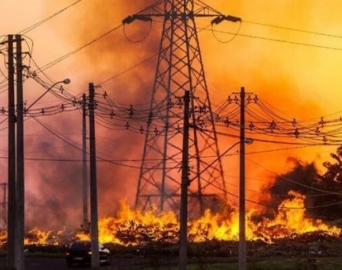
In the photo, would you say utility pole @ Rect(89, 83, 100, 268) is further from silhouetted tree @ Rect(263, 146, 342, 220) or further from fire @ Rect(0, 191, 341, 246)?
silhouetted tree @ Rect(263, 146, 342, 220)

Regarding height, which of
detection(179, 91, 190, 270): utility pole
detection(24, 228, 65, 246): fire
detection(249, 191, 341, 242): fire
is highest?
detection(179, 91, 190, 270): utility pole

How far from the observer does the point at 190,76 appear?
52.2 m

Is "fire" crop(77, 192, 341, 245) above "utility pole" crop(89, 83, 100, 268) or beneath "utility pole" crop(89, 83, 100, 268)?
beneath

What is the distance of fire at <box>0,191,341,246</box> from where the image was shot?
58.6 meters

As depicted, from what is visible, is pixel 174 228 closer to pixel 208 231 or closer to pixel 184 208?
pixel 208 231

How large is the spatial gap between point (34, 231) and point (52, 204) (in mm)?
8354

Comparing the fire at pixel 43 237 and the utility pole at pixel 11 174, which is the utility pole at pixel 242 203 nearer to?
the utility pole at pixel 11 174

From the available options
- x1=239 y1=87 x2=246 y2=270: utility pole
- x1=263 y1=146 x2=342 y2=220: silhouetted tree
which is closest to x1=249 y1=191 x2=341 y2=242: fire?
x1=263 y1=146 x2=342 y2=220: silhouetted tree

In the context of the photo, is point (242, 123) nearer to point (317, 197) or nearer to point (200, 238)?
point (200, 238)

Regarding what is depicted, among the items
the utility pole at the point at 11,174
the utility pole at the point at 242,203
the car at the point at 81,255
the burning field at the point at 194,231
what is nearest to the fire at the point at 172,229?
the burning field at the point at 194,231

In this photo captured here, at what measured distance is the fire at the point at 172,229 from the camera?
5862 cm

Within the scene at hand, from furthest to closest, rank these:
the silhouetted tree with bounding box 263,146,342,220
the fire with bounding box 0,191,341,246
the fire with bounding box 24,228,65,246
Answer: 1. the silhouetted tree with bounding box 263,146,342,220
2. the fire with bounding box 24,228,65,246
3. the fire with bounding box 0,191,341,246

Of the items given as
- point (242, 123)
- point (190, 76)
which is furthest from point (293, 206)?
point (242, 123)

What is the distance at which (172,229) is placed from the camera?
2347 inches
